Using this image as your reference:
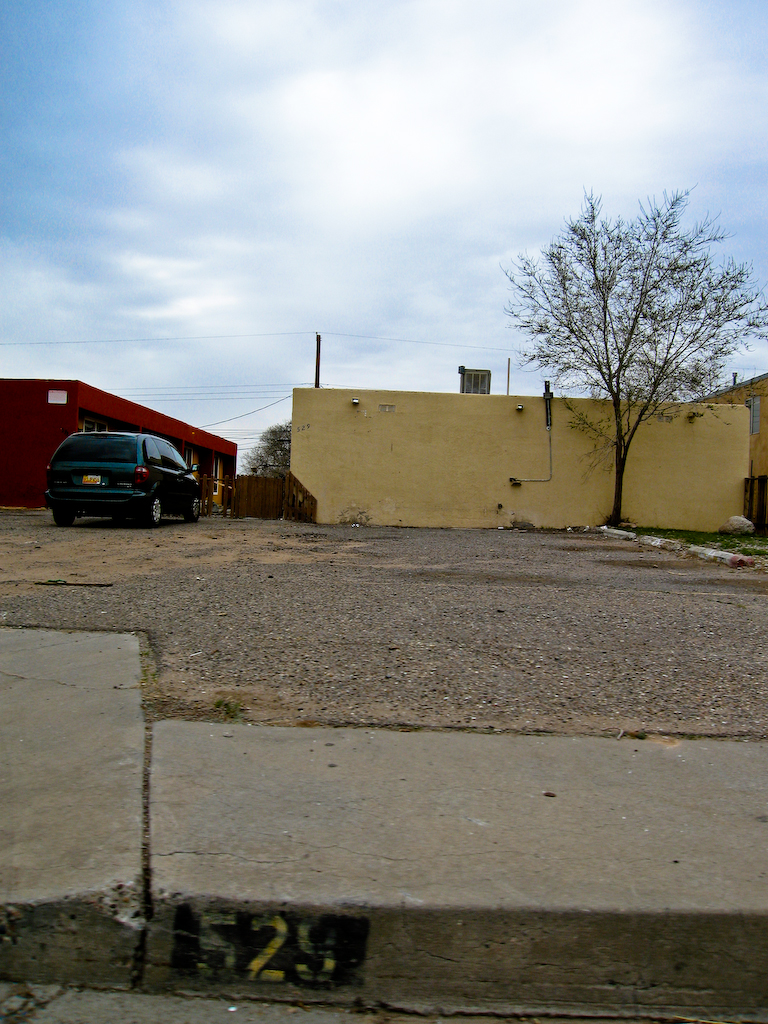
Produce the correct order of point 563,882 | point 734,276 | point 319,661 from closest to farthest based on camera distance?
point 563,882 < point 319,661 < point 734,276

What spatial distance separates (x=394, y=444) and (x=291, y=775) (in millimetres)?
18123

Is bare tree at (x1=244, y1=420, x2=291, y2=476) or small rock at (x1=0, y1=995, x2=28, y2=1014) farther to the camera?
bare tree at (x1=244, y1=420, x2=291, y2=476)

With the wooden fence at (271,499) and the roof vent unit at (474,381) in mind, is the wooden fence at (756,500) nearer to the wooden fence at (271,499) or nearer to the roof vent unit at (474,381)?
the roof vent unit at (474,381)

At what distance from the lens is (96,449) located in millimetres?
12430

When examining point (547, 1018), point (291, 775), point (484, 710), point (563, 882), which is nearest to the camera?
point (547, 1018)

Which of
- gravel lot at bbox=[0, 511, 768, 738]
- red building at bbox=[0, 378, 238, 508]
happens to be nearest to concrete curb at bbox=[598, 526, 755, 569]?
gravel lot at bbox=[0, 511, 768, 738]

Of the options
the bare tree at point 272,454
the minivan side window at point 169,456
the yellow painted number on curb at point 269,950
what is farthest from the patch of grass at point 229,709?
the bare tree at point 272,454

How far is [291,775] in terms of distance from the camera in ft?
9.65

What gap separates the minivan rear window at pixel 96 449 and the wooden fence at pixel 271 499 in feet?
25.7

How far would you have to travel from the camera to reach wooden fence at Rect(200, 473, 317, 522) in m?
20.4

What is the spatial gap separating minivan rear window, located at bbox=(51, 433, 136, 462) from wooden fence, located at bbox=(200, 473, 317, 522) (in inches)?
309

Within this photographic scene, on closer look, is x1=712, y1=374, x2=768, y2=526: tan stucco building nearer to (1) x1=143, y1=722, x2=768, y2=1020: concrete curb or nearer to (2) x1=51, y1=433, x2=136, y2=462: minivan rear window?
(2) x1=51, y1=433, x2=136, y2=462: minivan rear window

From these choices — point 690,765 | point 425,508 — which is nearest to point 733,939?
point 690,765

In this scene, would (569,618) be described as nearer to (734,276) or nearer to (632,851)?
(632,851)
